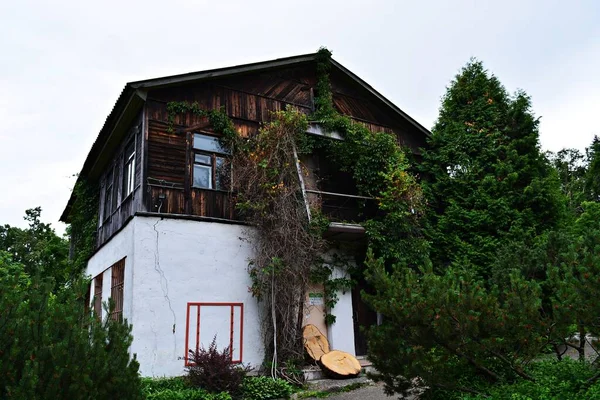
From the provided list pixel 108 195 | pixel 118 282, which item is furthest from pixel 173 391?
pixel 108 195

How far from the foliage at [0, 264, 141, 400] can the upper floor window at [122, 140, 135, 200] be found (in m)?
7.25

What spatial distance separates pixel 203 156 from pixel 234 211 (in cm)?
156

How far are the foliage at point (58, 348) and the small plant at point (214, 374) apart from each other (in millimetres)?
4130

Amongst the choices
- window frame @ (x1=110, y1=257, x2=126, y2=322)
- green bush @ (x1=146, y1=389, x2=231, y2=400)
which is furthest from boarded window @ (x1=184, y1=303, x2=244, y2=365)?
window frame @ (x1=110, y1=257, x2=126, y2=322)

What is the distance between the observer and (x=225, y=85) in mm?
12406

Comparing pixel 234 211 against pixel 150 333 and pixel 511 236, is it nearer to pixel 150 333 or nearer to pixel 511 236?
pixel 150 333

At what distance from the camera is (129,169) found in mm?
12500

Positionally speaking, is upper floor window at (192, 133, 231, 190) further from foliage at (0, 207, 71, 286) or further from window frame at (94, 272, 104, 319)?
foliage at (0, 207, 71, 286)

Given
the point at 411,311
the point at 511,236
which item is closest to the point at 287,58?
the point at 511,236

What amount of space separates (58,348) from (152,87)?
8098 millimetres

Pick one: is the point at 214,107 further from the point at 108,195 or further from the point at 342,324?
the point at 342,324

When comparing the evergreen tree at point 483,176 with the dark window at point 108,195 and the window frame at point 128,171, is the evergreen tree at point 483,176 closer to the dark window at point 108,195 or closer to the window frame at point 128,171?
the window frame at point 128,171

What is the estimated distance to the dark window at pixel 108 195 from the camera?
14414 millimetres

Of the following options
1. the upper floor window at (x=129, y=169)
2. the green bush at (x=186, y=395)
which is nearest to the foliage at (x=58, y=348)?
the green bush at (x=186, y=395)
